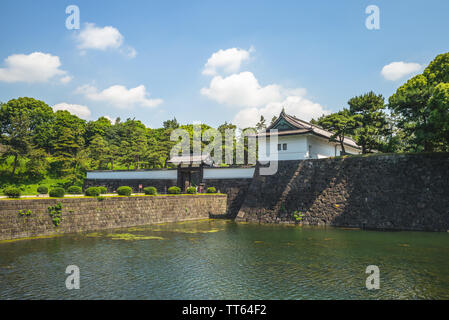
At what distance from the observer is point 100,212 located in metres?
22.2

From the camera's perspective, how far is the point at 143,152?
48.0 meters

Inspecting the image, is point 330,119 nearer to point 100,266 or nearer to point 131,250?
point 131,250

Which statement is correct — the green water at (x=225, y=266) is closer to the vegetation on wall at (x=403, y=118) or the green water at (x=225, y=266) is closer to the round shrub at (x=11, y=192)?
the round shrub at (x=11, y=192)

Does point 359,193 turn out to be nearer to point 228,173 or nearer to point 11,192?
point 228,173

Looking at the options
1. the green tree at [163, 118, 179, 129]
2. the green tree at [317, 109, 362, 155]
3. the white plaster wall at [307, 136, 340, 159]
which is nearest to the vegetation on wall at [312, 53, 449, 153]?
the green tree at [317, 109, 362, 155]

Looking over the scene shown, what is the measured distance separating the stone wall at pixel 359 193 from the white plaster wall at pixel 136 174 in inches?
441

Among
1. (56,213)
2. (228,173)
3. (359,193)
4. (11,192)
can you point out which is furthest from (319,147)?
(11,192)

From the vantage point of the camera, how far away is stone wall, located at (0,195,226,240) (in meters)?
17.5

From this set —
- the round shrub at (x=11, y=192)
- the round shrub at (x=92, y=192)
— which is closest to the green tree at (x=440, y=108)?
the round shrub at (x=92, y=192)

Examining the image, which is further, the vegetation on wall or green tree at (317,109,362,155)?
green tree at (317,109,362,155)

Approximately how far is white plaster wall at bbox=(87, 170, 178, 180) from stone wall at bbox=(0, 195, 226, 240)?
7.86 meters

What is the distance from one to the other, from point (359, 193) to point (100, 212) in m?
20.8

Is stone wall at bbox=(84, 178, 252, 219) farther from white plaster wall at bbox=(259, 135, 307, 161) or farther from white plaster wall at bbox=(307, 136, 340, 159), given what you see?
white plaster wall at bbox=(307, 136, 340, 159)

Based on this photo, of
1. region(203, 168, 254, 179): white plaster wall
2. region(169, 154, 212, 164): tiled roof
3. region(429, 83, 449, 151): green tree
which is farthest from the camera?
region(169, 154, 212, 164): tiled roof
